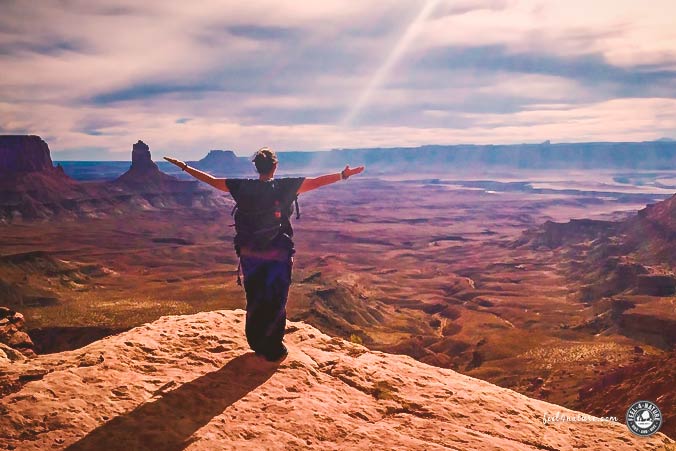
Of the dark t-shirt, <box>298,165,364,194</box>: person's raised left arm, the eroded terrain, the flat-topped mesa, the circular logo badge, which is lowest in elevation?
the eroded terrain

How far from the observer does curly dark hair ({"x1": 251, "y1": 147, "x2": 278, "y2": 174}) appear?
625cm

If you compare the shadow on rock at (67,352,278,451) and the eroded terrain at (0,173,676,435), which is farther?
the eroded terrain at (0,173,676,435)

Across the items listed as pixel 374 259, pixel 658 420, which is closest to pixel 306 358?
pixel 658 420

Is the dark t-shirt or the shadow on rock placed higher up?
the dark t-shirt

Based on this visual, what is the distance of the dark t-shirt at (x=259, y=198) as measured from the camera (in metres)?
6.13

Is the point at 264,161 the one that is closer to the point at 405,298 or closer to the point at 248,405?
the point at 248,405

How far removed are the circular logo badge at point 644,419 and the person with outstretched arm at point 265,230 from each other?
4.45m

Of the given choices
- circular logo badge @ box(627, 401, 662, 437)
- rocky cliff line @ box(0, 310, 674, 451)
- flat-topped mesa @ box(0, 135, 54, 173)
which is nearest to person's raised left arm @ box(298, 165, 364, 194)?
rocky cliff line @ box(0, 310, 674, 451)

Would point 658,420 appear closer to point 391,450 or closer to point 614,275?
point 391,450

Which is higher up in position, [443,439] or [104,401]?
[104,401]

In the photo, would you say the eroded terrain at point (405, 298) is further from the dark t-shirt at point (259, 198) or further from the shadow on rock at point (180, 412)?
the dark t-shirt at point (259, 198)

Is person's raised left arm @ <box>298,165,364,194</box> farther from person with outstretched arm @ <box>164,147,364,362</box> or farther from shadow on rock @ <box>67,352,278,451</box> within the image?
shadow on rock @ <box>67,352,278,451</box>

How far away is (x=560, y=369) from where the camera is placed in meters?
42.1

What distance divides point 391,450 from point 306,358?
2.28m
